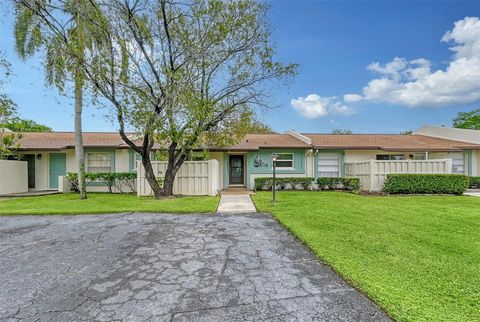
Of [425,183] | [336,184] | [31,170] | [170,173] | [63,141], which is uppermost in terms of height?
[63,141]

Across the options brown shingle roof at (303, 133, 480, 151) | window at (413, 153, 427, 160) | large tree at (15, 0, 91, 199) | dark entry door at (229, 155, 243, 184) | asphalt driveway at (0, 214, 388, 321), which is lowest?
asphalt driveway at (0, 214, 388, 321)

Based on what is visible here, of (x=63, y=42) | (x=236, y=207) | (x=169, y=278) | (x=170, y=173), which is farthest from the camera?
(x=170, y=173)

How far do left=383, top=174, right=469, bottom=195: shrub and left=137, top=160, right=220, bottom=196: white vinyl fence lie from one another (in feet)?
30.6

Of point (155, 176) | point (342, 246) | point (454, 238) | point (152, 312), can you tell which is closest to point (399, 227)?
point (454, 238)

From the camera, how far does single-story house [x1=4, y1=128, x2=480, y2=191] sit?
627 inches

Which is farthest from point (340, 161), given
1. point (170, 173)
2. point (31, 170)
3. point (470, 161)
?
point (31, 170)

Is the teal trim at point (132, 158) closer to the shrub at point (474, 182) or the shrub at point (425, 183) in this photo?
the shrub at point (425, 183)

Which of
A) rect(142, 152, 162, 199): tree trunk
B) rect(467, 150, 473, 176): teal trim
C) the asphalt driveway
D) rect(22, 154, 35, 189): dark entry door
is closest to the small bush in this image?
rect(22, 154, 35, 189): dark entry door

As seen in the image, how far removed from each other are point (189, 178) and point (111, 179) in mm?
5462

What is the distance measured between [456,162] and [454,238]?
50.6 feet

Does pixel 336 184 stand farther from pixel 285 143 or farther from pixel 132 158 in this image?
pixel 132 158

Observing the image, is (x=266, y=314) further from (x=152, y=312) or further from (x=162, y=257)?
(x=162, y=257)

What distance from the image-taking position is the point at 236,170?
17031 mm

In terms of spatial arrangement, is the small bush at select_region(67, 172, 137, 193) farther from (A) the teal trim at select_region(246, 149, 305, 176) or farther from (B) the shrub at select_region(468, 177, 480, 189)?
(B) the shrub at select_region(468, 177, 480, 189)
